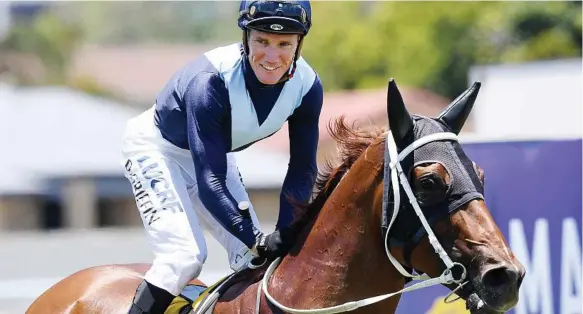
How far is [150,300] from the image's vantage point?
183 inches

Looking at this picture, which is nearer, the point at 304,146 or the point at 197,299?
the point at 197,299

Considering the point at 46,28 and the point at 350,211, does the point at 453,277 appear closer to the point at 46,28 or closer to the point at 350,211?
the point at 350,211

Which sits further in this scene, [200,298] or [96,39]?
[96,39]

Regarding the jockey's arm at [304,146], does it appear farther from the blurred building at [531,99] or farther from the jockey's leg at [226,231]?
the blurred building at [531,99]

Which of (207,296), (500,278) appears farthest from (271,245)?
(500,278)

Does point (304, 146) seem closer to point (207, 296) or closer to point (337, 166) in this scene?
point (337, 166)

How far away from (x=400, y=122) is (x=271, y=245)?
0.85m

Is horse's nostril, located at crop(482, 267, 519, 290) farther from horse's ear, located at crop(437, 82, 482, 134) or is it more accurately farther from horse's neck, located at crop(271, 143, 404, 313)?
horse's ear, located at crop(437, 82, 482, 134)

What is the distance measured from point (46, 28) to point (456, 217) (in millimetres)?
90008

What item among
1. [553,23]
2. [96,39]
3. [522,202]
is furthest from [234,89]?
[96,39]

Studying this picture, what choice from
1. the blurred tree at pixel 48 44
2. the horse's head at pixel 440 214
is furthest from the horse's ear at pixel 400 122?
the blurred tree at pixel 48 44

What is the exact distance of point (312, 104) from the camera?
15.7 feet

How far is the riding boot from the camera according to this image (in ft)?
15.2

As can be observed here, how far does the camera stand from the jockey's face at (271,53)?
4.45 meters
